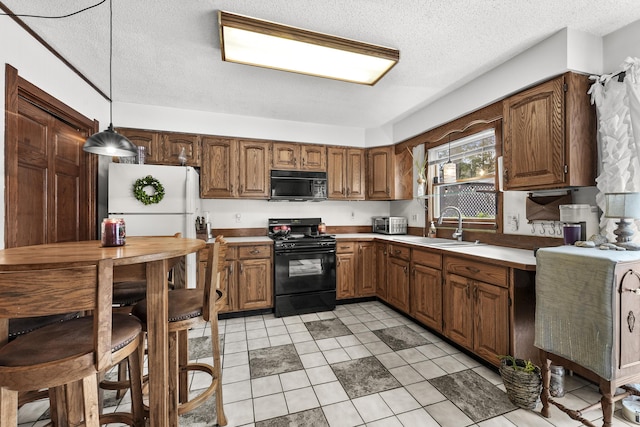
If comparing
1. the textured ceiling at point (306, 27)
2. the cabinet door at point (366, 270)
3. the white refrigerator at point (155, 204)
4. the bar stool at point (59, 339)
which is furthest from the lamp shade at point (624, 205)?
the white refrigerator at point (155, 204)

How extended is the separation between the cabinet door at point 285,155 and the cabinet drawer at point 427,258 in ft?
6.48

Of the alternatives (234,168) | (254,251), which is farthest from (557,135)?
(234,168)

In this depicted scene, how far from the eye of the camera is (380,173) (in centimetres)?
420

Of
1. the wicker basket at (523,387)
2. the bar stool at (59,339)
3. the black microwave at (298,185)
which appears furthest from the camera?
the black microwave at (298,185)

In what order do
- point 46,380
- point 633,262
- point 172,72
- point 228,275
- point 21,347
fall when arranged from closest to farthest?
→ point 46,380 → point 21,347 → point 633,262 → point 172,72 → point 228,275

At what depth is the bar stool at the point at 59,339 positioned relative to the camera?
2.92 ft

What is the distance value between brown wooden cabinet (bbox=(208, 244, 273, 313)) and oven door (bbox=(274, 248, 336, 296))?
0.43 ft

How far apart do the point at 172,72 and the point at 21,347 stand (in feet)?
7.92

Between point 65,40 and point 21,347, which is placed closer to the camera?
point 21,347

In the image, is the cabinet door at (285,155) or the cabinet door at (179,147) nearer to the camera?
the cabinet door at (179,147)

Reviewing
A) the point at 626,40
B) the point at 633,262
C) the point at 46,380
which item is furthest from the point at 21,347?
the point at 626,40

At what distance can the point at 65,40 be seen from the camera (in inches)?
84.7

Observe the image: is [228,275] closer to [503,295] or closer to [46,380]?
[46,380]

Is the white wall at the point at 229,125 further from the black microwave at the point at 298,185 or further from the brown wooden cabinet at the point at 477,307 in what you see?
the brown wooden cabinet at the point at 477,307
